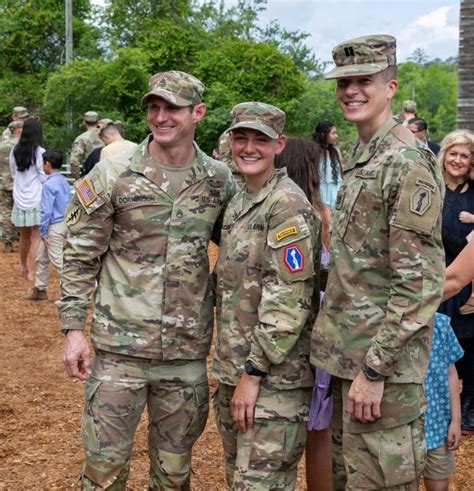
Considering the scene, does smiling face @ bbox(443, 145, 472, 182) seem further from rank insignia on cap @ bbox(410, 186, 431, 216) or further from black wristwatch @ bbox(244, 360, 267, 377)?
black wristwatch @ bbox(244, 360, 267, 377)

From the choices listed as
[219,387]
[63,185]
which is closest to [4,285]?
[63,185]

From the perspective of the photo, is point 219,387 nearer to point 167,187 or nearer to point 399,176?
point 167,187

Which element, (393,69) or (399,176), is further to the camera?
(393,69)

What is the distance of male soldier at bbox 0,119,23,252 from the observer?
12.7 m

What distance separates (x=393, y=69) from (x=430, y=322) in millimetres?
971

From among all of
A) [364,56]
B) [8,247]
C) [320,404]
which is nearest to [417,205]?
[364,56]

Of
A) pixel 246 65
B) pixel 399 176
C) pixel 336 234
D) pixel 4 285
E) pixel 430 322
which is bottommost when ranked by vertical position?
pixel 4 285

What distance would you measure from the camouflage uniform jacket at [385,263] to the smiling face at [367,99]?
0.06 m

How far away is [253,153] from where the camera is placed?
3.29 m

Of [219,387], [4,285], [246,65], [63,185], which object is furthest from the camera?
[246,65]

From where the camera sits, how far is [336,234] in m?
3.06

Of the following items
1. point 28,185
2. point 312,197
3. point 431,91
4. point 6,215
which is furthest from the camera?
point 431,91

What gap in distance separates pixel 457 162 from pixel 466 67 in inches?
136

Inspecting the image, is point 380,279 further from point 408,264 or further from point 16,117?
point 16,117
